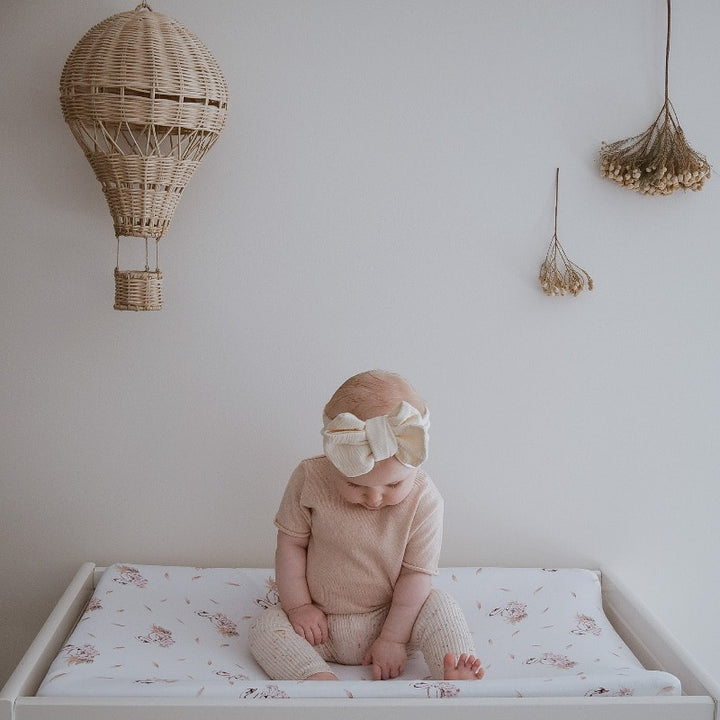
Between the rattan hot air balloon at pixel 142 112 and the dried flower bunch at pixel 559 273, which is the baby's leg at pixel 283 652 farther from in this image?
the dried flower bunch at pixel 559 273

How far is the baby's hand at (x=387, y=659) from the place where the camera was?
62.4 inches

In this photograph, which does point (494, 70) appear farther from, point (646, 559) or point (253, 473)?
point (646, 559)

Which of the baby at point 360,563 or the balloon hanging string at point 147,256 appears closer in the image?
the baby at point 360,563

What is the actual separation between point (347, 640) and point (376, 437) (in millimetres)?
417

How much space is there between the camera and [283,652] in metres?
1.56

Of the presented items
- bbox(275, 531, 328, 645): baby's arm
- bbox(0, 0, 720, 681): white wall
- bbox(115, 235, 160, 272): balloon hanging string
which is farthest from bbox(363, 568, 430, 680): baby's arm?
bbox(115, 235, 160, 272): balloon hanging string

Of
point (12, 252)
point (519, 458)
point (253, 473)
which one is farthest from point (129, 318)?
point (519, 458)

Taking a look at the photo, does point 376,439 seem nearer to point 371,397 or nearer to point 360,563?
point 371,397

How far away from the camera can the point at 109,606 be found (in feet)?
5.68

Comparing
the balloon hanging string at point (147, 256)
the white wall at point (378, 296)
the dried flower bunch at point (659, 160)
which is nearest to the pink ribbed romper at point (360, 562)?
the white wall at point (378, 296)

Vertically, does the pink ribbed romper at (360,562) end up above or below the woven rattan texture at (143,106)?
below

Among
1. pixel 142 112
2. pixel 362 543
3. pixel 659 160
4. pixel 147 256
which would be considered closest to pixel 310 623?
pixel 362 543

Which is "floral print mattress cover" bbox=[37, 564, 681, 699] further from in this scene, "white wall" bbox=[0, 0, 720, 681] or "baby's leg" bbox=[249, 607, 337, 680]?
"white wall" bbox=[0, 0, 720, 681]

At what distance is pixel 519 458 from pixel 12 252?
1.17 metres
